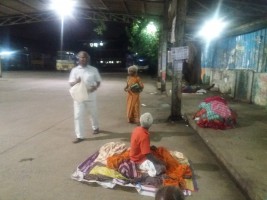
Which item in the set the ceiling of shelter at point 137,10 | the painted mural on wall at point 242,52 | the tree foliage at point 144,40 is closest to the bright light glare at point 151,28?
the tree foliage at point 144,40

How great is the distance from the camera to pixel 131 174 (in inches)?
178

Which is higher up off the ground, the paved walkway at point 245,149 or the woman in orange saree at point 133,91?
the woman in orange saree at point 133,91

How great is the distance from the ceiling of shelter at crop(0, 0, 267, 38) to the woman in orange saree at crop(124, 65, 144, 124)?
156 inches

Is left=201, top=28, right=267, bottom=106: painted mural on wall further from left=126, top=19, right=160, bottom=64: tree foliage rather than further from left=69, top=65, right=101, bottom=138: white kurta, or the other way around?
left=126, top=19, right=160, bottom=64: tree foliage

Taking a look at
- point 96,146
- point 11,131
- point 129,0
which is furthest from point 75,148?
point 129,0

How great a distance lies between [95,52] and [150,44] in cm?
3270

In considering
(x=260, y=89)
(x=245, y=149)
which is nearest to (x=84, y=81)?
(x=245, y=149)

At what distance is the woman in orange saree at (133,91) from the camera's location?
8.36 metres

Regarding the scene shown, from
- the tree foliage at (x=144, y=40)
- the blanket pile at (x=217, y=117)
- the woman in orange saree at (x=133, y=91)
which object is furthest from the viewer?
the tree foliage at (x=144, y=40)

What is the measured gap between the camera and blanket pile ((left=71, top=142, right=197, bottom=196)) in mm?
4336

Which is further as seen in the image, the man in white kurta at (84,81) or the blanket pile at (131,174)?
the man in white kurta at (84,81)

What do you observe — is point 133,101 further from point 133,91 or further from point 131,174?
point 131,174

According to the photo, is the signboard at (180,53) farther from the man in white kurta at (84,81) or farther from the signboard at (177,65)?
the man in white kurta at (84,81)

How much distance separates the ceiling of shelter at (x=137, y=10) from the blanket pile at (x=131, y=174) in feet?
21.7
